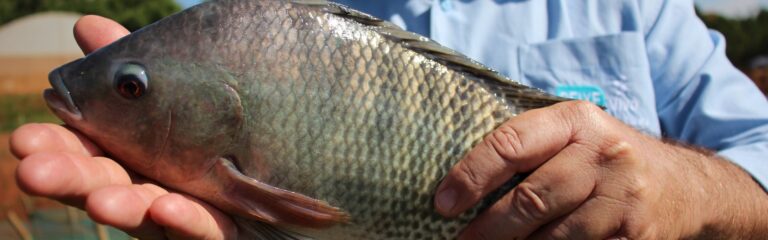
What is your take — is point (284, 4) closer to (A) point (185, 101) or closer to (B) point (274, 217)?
(A) point (185, 101)

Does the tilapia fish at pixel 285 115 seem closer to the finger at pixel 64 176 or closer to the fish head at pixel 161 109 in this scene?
the fish head at pixel 161 109

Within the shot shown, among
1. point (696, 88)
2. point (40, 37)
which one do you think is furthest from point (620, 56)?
point (40, 37)

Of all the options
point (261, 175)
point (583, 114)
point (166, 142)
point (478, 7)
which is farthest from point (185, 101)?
point (478, 7)

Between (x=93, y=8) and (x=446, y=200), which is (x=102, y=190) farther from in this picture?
(x=93, y=8)

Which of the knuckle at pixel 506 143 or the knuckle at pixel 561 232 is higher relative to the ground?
the knuckle at pixel 506 143

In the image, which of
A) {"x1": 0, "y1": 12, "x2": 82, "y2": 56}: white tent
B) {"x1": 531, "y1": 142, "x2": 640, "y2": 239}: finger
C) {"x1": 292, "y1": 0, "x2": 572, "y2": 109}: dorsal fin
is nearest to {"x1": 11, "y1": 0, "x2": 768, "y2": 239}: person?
{"x1": 531, "y1": 142, "x2": 640, "y2": 239}: finger

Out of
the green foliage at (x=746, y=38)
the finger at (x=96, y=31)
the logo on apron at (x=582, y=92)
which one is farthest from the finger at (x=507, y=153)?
the green foliage at (x=746, y=38)

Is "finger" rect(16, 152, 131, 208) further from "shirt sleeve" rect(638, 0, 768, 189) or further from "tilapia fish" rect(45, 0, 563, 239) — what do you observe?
"shirt sleeve" rect(638, 0, 768, 189)
